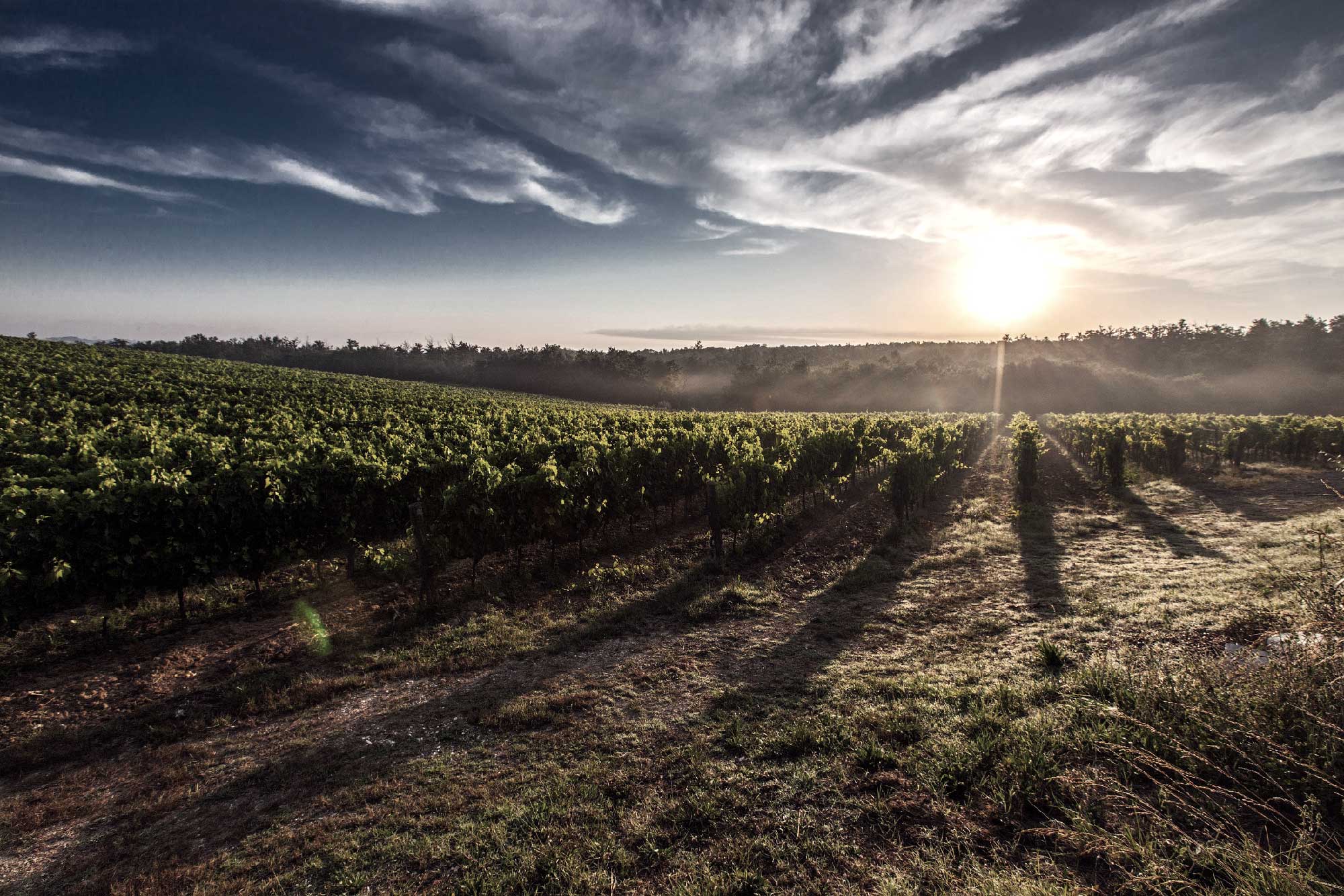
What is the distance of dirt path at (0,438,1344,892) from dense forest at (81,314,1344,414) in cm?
5783

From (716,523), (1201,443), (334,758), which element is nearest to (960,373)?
(1201,443)

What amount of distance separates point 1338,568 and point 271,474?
1881 cm

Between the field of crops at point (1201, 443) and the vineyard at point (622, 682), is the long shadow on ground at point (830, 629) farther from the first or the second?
the field of crops at point (1201, 443)

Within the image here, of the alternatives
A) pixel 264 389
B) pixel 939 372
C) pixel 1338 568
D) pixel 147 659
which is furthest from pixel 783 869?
pixel 939 372

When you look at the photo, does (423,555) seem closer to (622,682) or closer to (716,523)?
(622,682)

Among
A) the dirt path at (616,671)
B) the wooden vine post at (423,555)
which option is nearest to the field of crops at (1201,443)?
the dirt path at (616,671)

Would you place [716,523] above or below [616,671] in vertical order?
above

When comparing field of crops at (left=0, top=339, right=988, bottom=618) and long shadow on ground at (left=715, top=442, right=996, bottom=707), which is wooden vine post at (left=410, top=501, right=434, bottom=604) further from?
long shadow on ground at (left=715, top=442, right=996, bottom=707)

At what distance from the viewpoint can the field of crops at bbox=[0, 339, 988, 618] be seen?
24.4 ft

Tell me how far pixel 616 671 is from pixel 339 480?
23.5 feet

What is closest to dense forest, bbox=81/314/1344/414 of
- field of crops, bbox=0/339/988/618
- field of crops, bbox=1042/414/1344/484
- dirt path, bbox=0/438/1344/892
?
field of crops, bbox=1042/414/1344/484

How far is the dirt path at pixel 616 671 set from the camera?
186 inches

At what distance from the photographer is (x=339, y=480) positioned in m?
10.2

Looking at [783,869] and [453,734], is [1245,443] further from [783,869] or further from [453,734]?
[453,734]
